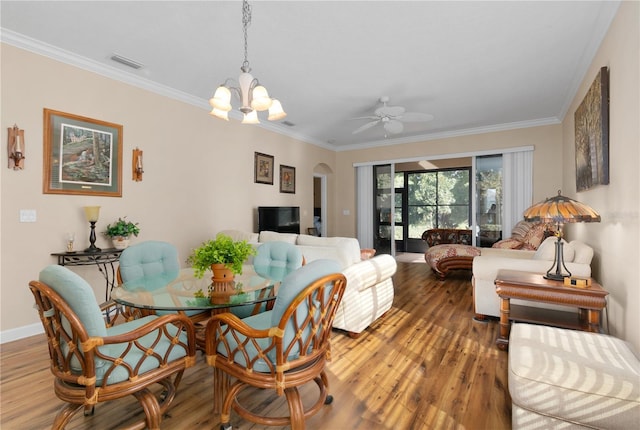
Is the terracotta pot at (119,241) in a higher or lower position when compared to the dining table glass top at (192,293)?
higher

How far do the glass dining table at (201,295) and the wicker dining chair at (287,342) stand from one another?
0.55 feet

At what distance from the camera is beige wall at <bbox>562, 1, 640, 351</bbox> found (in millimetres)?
2121

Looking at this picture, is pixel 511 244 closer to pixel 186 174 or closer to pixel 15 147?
pixel 186 174

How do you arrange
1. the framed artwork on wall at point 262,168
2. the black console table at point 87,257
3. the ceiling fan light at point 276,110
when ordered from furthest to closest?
the framed artwork on wall at point 262,168 < the black console table at point 87,257 < the ceiling fan light at point 276,110

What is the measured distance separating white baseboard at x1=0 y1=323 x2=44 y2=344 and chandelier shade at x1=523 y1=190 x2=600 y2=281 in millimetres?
4751

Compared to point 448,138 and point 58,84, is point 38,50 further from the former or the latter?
point 448,138

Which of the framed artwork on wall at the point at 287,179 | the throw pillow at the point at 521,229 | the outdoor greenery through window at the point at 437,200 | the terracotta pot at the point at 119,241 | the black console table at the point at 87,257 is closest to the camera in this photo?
the black console table at the point at 87,257

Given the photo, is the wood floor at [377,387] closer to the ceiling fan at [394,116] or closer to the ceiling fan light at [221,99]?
the ceiling fan light at [221,99]

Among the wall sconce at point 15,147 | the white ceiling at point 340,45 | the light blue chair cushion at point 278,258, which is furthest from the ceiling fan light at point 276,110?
the wall sconce at point 15,147

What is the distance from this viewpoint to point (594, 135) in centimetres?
311

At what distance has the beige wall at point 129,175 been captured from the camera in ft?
9.97

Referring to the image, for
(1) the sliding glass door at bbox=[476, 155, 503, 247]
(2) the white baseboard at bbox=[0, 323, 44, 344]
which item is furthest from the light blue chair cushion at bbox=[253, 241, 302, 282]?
(1) the sliding glass door at bbox=[476, 155, 503, 247]

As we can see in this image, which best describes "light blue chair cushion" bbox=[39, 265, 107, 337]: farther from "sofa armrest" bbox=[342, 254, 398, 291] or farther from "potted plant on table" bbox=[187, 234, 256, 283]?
"sofa armrest" bbox=[342, 254, 398, 291]

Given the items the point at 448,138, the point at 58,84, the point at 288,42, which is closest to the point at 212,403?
the point at 288,42
